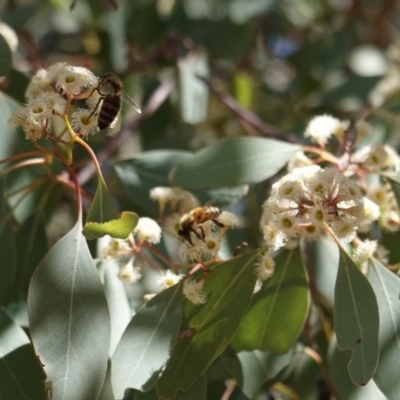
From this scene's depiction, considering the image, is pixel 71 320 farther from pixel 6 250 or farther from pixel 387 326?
pixel 387 326

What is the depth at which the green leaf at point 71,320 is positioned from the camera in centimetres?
128

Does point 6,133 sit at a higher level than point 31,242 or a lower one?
higher

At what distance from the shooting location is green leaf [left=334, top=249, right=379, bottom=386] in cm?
128

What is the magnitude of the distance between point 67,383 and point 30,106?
47 cm

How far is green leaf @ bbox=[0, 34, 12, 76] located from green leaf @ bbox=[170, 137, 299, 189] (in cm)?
40

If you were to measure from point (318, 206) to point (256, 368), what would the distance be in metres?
0.41

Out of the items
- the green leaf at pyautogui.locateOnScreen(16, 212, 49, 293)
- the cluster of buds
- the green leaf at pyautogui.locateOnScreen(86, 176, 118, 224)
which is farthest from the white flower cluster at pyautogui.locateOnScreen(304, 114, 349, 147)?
the green leaf at pyautogui.locateOnScreen(16, 212, 49, 293)

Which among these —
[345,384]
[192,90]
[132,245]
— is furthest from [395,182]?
[192,90]

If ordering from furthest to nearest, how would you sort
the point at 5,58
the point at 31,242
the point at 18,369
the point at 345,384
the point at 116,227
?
the point at 31,242 → the point at 5,58 → the point at 345,384 → the point at 18,369 → the point at 116,227

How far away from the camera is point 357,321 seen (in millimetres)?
1334

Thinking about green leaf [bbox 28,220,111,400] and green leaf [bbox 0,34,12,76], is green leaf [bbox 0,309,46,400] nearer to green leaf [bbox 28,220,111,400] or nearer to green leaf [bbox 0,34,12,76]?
green leaf [bbox 28,220,111,400]

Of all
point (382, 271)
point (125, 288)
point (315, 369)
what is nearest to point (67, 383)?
point (125, 288)

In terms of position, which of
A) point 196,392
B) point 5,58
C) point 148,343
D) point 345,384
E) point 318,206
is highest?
point 5,58

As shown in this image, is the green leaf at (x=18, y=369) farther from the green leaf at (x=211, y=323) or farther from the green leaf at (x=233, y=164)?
the green leaf at (x=233, y=164)
